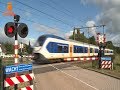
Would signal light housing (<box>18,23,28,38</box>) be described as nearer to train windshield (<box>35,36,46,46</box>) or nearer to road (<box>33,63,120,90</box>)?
road (<box>33,63,120,90</box>)

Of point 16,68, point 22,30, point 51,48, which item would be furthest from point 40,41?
point 16,68

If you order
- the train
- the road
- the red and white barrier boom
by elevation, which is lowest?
the road

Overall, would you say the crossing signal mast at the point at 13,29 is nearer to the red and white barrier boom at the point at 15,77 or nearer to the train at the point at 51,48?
the red and white barrier boom at the point at 15,77

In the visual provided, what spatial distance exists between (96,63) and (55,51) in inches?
212

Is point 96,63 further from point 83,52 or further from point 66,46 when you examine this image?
point 83,52

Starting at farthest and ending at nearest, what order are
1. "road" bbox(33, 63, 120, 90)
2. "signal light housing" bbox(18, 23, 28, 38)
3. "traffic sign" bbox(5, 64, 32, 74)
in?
1. "road" bbox(33, 63, 120, 90)
2. "signal light housing" bbox(18, 23, 28, 38)
3. "traffic sign" bbox(5, 64, 32, 74)

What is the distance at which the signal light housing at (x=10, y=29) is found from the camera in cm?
1110

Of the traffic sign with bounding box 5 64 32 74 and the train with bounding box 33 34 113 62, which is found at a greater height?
the train with bounding box 33 34 113 62

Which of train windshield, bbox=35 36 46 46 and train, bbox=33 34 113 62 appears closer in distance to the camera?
train, bbox=33 34 113 62

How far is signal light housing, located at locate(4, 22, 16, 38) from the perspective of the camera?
36.4ft

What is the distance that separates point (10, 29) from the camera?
11164 millimetres

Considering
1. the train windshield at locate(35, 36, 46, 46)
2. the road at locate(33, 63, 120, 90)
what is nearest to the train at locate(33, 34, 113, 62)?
the train windshield at locate(35, 36, 46, 46)

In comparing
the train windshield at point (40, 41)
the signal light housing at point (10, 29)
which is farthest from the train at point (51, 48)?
the signal light housing at point (10, 29)

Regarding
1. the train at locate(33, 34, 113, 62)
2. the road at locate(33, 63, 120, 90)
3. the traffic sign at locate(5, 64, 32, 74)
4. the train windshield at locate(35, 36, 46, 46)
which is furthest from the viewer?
the train windshield at locate(35, 36, 46, 46)
